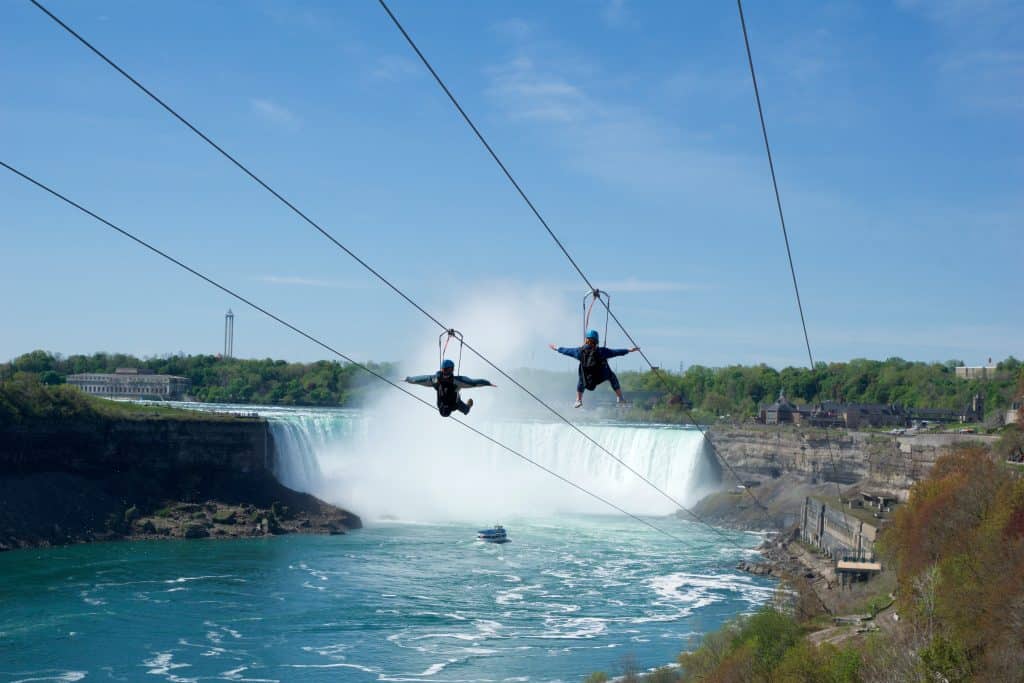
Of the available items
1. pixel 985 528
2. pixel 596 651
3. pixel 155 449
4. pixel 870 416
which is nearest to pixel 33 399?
pixel 155 449

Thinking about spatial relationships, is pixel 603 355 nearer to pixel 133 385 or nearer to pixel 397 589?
pixel 397 589

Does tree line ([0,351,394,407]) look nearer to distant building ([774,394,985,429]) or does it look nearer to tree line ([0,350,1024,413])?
tree line ([0,350,1024,413])

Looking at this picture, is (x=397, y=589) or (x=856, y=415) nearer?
(x=397, y=589)

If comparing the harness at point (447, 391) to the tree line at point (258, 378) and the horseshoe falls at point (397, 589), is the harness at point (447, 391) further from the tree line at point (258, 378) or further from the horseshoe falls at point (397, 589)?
the tree line at point (258, 378)

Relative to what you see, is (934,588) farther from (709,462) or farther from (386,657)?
(709,462)

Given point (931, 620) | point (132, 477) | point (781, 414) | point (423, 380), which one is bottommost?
point (931, 620)

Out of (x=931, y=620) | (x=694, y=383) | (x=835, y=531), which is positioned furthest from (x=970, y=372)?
(x=931, y=620)

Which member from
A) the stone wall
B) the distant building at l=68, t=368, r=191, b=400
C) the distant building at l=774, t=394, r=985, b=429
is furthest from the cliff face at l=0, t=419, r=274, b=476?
the distant building at l=68, t=368, r=191, b=400
